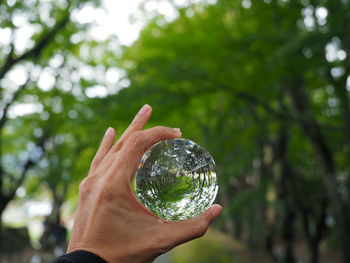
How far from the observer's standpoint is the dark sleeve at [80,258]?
1.32m

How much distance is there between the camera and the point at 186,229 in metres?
1.57

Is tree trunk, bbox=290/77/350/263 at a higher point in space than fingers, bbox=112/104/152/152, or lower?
lower

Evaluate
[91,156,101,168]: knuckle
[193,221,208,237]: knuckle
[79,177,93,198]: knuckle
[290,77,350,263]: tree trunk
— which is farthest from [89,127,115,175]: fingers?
[290,77,350,263]: tree trunk

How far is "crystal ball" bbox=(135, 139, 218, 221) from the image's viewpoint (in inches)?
70.3

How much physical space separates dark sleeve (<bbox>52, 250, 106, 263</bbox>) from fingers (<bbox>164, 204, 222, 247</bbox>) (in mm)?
348

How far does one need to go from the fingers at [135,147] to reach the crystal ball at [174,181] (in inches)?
4.2

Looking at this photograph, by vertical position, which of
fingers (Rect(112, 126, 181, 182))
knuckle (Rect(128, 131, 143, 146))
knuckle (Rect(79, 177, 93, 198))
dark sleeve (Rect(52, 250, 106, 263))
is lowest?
dark sleeve (Rect(52, 250, 106, 263))

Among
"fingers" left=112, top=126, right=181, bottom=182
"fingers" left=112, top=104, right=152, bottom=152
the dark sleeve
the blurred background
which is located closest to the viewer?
the dark sleeve

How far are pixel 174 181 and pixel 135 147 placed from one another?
38 centimetres

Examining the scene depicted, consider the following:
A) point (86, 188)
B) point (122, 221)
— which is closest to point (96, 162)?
point (86, 188)

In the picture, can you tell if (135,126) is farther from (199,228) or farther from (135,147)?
(199,228)

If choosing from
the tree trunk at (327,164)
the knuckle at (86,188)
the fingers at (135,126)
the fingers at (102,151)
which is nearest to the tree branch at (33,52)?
the tree trunk at (327,164)

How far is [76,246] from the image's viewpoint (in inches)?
55.7

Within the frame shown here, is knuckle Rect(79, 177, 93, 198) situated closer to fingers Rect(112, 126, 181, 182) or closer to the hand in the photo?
the hand
